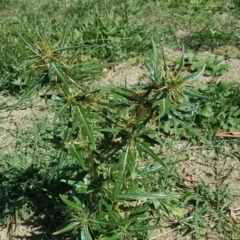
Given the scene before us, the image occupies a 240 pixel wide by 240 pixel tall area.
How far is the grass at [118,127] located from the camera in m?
1.87

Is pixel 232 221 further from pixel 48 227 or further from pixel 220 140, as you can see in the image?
pixel 48 227

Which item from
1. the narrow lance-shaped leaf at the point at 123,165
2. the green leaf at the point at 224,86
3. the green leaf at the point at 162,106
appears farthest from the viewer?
the green leaf at the point at 224,86

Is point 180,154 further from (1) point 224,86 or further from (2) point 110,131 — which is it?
(2) point 110,131

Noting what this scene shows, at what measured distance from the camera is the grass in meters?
1.87

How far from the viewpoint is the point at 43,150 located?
3.33 meters

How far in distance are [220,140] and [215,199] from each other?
1.75ft

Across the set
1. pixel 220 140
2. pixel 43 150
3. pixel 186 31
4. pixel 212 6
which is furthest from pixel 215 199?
pixel 212 6

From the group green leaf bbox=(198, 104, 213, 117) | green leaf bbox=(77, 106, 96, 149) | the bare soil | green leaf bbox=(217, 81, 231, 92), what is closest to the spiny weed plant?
green leaf bbox=(77, 106, 96, 149)

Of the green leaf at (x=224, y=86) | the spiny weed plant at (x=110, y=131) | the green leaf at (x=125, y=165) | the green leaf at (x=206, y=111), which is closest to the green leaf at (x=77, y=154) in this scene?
the spiny weed plant at (x=110, y=131)

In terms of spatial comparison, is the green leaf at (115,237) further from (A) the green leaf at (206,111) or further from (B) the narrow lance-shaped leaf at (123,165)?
(A) the green leaf at (206,111)

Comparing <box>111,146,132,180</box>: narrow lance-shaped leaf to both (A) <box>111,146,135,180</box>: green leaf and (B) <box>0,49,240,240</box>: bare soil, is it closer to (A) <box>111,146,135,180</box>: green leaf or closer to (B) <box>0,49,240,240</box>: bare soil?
(A) <box>111,146,135,180</box>: green leaf

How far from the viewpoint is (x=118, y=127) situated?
2262mm

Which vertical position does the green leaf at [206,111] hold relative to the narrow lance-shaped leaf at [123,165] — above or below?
below

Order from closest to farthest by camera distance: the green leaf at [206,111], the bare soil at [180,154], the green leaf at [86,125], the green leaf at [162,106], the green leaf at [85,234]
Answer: the green leaf at [162,106]
the green leaf at [86,125]
the green leaf at [85,234]
the bare soil at [180,154]
the green leaf at [206,111]
